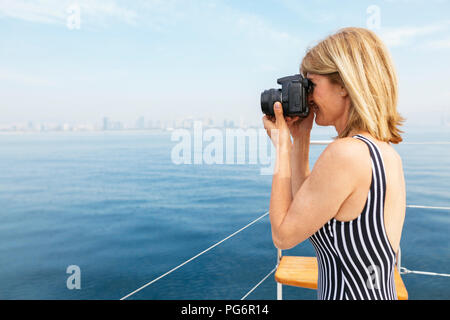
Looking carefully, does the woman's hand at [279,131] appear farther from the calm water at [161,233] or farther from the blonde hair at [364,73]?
the calm water at [161,233]

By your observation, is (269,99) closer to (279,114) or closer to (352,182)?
(279,114)

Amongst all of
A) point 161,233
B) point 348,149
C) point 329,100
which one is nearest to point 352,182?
point 348,149

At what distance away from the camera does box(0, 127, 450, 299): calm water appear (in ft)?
25.4

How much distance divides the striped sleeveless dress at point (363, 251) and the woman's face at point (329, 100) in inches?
3.6

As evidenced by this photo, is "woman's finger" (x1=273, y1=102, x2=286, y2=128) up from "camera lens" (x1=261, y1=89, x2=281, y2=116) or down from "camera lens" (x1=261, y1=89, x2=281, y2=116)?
down

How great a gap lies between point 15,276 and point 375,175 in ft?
36.7

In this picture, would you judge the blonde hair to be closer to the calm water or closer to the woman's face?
the woman's face

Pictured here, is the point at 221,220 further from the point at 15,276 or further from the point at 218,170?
the point at 218,170

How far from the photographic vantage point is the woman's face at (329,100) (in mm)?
568

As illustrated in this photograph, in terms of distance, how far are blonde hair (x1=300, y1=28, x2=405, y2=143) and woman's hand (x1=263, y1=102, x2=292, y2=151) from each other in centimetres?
11

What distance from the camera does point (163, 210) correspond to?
13938 mm

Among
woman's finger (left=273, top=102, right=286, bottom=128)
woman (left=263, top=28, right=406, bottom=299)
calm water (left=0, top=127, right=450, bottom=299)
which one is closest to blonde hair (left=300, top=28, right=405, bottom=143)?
woman (left=263, top=28, right=406, bottom=299)

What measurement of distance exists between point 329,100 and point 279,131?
0.36 feet
